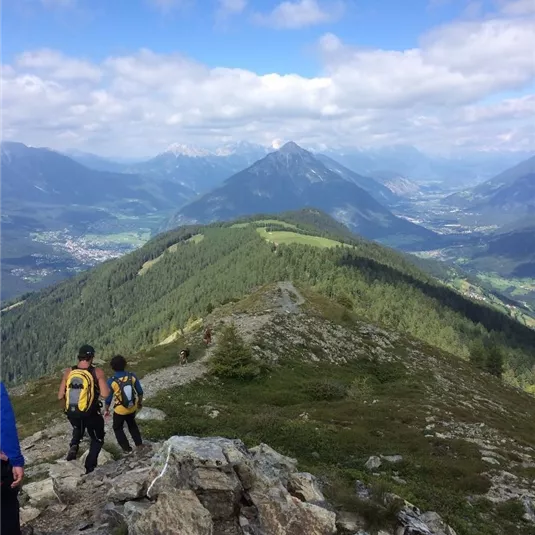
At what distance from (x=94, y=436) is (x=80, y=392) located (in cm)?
216

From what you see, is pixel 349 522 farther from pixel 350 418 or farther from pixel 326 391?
pixel 326 391

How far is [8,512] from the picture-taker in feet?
33.3

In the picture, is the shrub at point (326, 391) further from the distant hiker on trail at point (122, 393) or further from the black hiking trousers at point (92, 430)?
the black hiking trousers at point (92, 430)

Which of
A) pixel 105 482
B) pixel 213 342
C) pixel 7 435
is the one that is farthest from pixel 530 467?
pixel 213 342

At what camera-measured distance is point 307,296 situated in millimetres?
80625

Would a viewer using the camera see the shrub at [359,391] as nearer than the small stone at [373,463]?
No

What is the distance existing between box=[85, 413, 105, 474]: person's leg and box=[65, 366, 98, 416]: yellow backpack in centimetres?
62

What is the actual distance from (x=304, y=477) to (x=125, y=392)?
7465 millimetres

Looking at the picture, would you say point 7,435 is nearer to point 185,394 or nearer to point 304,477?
point 304,477

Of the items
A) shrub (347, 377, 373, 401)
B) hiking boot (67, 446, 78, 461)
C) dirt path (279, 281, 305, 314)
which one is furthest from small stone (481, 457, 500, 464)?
dirt path (279, 281, 305, 314)

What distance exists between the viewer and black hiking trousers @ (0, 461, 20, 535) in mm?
9833

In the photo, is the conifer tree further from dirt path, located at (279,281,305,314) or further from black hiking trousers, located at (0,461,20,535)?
black hiking trousers, located at (0,461,20,535)

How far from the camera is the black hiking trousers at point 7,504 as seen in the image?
9.83 m

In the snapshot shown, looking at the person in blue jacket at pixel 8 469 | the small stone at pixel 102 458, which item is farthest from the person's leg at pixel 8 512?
the small stone at pixel 102 458
